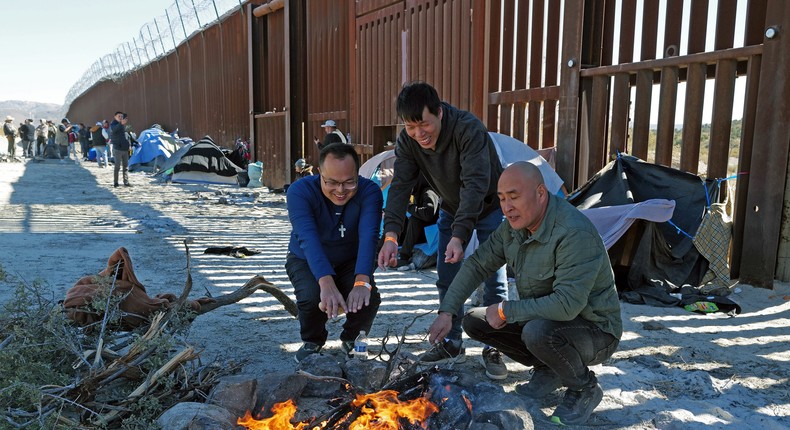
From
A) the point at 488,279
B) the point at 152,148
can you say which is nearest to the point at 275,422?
the point at 488,279

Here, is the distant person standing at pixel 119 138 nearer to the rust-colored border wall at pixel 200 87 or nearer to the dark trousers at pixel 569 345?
the rust-colored border wall at pixel 200 87

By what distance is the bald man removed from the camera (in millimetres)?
2916

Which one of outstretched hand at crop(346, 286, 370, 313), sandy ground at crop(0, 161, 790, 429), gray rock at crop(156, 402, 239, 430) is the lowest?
sandy ground at crop(0, 161, 790, 429)

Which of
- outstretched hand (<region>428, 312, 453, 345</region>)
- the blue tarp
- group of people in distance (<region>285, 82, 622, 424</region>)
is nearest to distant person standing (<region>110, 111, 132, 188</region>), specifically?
the blue tarp

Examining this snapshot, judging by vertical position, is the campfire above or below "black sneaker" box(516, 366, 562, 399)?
above

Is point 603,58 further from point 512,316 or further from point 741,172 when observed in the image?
point 512,316

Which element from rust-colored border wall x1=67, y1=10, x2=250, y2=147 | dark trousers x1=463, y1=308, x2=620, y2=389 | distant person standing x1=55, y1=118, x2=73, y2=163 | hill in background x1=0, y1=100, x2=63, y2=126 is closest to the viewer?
dark trousers x1=463, y1=308, x2=620, y2=389

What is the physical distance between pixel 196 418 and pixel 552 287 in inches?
68.7

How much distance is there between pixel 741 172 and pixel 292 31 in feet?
36.9

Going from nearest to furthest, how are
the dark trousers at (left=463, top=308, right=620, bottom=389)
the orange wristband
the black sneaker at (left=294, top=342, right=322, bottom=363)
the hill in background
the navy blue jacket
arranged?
the dark trousers at (left=463, top=308, right=620, bottom=389)
the orange wristband
the navy blue jacket
the black sneaker at (left=294, top=342, right=322, bottom=363)
the hill in background

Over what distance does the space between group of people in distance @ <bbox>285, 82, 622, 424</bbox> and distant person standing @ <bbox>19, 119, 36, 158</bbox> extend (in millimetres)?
28187

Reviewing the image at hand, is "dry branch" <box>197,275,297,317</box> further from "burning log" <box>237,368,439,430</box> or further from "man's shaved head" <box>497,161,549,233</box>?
"man's shaved head" <box>497,161,549,233</box>

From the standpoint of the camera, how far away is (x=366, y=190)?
3801mm

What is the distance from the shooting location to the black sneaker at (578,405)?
311 cm
